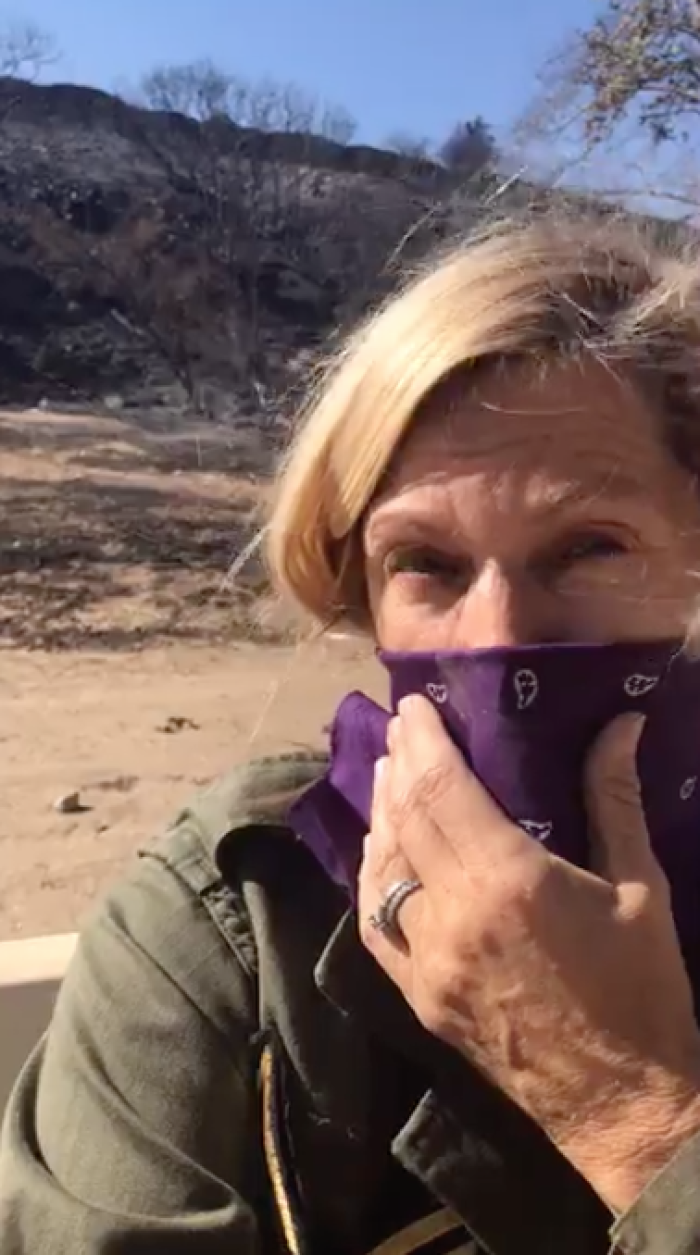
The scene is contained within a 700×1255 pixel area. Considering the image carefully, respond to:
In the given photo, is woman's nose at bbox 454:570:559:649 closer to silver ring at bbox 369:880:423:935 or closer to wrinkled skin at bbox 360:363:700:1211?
wrinkled skin at bbox 360:363:700:1211

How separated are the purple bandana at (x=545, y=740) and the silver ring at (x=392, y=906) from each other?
7 centimetres

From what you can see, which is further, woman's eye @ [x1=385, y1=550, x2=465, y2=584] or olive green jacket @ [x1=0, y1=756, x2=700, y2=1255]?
woman's eye @ [x1=385, y1=550, x2=465, y2=584]

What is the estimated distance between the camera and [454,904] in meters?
1.19

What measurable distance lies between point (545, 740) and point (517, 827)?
79 mm

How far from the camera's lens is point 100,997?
1.33 metres

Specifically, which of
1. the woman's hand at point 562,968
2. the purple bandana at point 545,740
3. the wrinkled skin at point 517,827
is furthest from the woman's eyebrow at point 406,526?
the woman's hand at point 562,968

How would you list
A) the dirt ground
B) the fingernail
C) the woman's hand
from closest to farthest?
the woman's hand < the fingernail < the dirt ground

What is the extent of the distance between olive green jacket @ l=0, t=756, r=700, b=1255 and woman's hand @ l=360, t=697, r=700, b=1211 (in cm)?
8

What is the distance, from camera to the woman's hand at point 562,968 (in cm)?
115

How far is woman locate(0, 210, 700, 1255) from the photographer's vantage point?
1.17 m

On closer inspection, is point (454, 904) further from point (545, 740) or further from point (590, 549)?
point (590, 549)

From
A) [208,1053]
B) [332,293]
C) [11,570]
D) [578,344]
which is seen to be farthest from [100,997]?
[332,293]

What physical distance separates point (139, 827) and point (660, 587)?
451 cm

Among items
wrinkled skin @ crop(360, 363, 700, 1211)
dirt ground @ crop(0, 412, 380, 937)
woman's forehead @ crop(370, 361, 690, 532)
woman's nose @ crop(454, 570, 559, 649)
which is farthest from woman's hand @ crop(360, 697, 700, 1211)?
dirt ground @ crop(0, 412, 380, 937)
